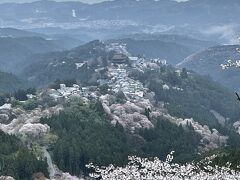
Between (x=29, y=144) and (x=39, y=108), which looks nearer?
(x=29, y=144)

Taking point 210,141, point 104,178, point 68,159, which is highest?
Result: point 104,178

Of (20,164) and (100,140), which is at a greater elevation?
(20,164)

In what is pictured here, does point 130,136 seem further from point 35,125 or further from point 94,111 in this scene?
point 35,125

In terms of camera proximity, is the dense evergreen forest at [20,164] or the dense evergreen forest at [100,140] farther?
the dense evergreen forest at [100,140]

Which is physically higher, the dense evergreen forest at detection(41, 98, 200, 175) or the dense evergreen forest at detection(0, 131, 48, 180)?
the dense evergreen forest at detection(0, 131, 48, 180)

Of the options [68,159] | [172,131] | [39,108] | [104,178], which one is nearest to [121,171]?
[104,178]

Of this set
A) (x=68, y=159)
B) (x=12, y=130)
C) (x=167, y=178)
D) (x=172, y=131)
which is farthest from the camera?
(x=172, y=131)

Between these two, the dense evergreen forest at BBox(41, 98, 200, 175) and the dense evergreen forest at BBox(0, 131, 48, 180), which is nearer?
the dense evergreen forest at BBox(0, 131, 48, 180)

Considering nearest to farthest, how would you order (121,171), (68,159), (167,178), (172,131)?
(167,178) → (121,171) → (68,159) → (172,131)
